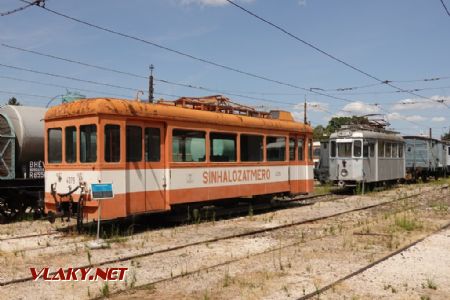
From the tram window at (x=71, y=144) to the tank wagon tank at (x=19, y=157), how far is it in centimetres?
299

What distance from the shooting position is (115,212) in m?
10.7

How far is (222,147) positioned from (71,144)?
414 centimetres

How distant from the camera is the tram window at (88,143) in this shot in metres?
10.8

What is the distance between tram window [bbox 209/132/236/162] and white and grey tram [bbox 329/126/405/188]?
1041 cm

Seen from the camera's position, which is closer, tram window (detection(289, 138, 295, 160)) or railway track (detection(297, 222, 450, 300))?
railway track (detection(297, 222, 450, 300))

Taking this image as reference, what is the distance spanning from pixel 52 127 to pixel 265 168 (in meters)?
6.48

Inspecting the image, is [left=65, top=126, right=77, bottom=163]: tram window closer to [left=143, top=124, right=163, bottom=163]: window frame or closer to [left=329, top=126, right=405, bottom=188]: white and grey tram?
[left=143, top=124, right=163, bottom=163]: window frame

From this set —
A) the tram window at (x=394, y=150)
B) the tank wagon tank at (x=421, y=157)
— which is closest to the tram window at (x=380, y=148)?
the tram window at (x=394, y=150)

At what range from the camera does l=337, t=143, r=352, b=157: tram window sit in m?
23.3

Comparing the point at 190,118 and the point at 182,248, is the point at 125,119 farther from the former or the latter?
the point at 182,248

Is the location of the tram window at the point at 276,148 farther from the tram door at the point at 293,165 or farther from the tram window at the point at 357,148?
the tram window at the point at 357,148

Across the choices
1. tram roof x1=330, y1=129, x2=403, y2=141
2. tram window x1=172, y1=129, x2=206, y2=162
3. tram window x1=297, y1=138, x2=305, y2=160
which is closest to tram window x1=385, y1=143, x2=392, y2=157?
tram roof x1=330, y1=129, x2=403, y2=141

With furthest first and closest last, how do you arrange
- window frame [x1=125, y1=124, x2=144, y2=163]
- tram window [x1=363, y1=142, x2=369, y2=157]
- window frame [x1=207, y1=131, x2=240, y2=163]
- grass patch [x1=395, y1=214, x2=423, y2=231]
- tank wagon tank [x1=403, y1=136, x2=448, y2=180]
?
tank wagon tank [x1=403, y1=136, x2=448, y2=180] < tram window [x1=363, y1=142, x2=369, y2=157] < window frame [x1=207, y1=131, x2=240, y2=163] < grass patch [x1=395, y1=214, x2=423, y2=231] < window frame [x1=125, y1=124, x2=144, y2=163]

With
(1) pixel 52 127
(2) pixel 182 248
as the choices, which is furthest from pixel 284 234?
(1) pixel 52 127
